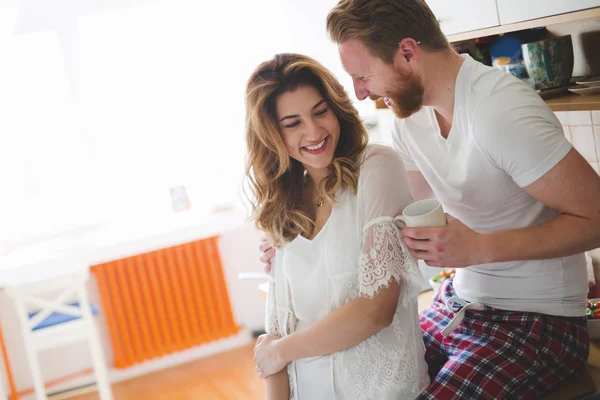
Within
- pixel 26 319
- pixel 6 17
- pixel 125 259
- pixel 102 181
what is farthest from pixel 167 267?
pixel 6 17

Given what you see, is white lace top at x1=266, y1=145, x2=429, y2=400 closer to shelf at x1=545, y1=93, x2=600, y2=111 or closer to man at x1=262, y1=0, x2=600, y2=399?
man at x1=262, y1=0, x2=600, y2=399

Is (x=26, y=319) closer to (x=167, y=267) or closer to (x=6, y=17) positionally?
(x=167, y=267)

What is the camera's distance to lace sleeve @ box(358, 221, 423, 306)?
4.90 ft

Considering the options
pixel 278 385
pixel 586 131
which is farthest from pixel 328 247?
pixel 586 131

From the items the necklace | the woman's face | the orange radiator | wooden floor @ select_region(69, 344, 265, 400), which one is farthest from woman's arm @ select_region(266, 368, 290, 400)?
the orange radiator

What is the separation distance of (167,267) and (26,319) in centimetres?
91

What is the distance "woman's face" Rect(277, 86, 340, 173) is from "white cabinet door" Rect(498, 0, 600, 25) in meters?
0.53

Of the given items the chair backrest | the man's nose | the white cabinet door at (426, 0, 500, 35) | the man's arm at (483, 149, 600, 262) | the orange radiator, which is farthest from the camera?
the orange radiator

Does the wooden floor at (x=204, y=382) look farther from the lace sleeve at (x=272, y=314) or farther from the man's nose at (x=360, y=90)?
the man's nose at (x=360, y=90)

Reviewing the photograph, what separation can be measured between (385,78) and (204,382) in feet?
8.88

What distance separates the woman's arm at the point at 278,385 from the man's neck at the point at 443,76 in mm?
719

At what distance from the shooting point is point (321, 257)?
160 cm

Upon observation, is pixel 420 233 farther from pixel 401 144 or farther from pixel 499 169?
pixel 401 144

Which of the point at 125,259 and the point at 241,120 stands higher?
the point at 241,120
